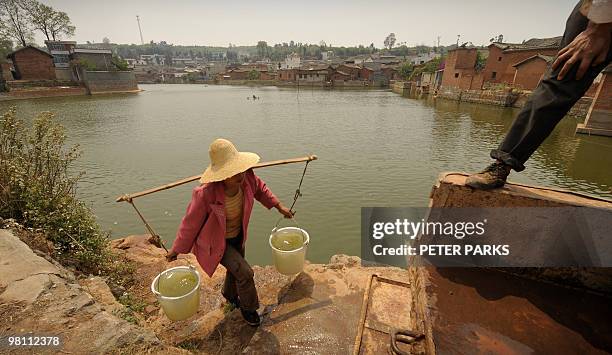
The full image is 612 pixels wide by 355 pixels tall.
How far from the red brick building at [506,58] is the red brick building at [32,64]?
6030 cm

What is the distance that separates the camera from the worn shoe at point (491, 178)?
2.00 meters

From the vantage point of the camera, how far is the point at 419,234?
224 centimetres

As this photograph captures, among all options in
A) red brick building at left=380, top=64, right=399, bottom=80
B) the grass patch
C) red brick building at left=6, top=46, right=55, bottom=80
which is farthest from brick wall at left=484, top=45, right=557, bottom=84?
red brick building at left=6, top=46, right=55, bottom=80

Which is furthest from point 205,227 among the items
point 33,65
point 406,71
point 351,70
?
point 351,70

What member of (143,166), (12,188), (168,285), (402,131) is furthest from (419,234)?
(402,131)

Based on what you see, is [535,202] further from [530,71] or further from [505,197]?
[530,71]

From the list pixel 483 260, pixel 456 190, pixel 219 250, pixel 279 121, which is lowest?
pixel 279 121

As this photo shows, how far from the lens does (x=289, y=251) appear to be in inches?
130

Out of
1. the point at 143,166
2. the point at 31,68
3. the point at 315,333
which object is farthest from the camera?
the point at 31,68

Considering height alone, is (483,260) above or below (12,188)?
above

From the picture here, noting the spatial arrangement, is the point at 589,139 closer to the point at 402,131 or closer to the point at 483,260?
the point at 402,131

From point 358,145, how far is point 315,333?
1290 cm

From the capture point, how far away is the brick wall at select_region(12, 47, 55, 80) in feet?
132

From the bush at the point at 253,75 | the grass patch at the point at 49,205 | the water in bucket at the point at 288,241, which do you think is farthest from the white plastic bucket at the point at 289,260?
the bush at the point at 253,75
